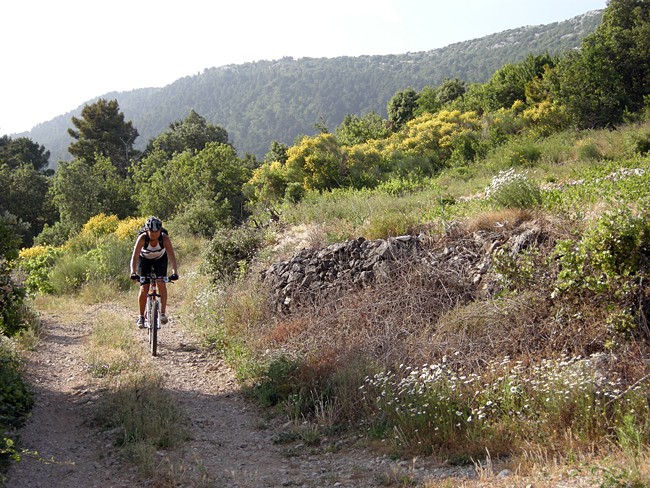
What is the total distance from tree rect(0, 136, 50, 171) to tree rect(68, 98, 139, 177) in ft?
14.2

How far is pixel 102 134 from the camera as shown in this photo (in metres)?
48.8

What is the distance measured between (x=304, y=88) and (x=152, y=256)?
132167mm

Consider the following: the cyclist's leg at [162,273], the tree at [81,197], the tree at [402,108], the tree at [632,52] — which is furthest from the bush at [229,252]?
the tree at [402,108]

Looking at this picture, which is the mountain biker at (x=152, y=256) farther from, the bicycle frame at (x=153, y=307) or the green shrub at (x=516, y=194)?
the green shrub at (x=516, y=194)

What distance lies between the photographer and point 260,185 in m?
19.2

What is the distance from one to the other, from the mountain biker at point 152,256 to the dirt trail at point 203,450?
1.22 meters

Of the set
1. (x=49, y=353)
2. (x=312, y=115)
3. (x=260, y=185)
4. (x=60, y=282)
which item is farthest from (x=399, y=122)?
(x=312, y=115)

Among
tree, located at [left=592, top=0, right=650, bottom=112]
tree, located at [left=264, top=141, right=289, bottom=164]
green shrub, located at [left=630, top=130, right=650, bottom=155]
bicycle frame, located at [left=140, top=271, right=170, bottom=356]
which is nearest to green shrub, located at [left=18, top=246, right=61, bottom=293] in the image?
bicycle frame, located at [left=140, top=271, right=170, bottom=356]

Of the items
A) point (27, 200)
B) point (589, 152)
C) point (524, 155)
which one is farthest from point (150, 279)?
point (27, 200)

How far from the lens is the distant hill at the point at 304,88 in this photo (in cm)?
10519

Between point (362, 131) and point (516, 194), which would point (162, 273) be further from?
point (362, 131)

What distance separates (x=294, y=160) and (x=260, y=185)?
211 cm

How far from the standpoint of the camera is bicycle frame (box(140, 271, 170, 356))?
296 inches

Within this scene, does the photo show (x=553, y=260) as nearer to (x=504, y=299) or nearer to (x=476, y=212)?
(x=504, y=299)
